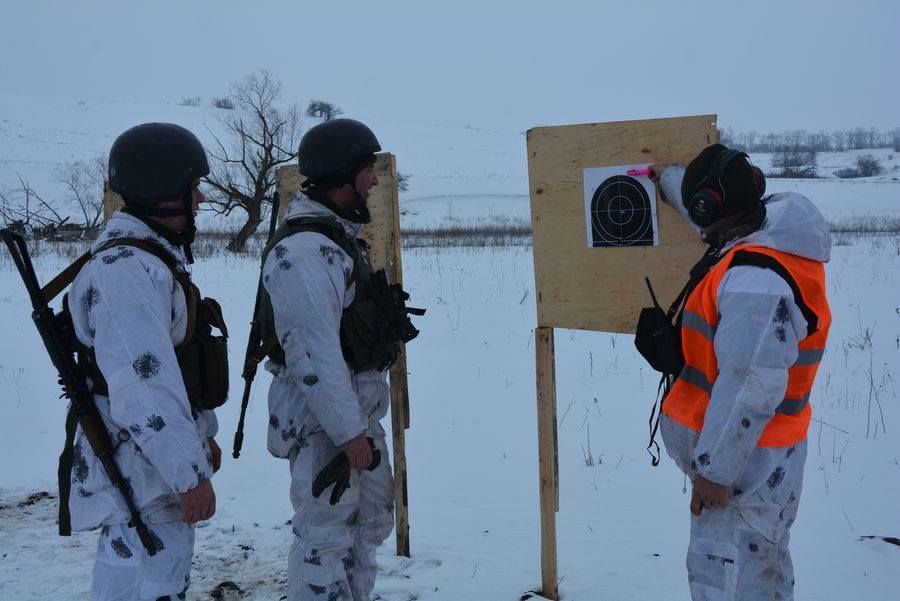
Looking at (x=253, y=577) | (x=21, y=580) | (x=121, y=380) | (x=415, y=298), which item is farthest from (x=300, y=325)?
(x=415, y=298)

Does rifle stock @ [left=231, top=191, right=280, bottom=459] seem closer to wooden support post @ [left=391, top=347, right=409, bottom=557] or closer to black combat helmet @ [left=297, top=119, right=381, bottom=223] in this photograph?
black combat helmet @ [left=297, top=119, right=381, bottom=223]

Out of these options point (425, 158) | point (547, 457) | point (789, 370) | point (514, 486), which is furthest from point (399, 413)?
point (425, 158)

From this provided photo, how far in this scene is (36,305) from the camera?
2229 millimetres

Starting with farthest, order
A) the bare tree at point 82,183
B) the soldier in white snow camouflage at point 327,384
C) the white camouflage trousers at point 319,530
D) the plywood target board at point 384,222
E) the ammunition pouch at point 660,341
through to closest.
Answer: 1. the bare tree at point 82,183
2. the plywood target board at point 384,222
3. the white camouflage trousers at point 319,530
4. the soldier in white snow camouflage at point 327,384
5. the ammunition pouch at point 660,341

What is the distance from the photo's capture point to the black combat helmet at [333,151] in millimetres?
2967

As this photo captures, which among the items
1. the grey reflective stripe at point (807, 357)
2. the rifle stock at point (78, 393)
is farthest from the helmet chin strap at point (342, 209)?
the grey reflective stripe at point (807, 357)

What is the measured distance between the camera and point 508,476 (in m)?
5.07

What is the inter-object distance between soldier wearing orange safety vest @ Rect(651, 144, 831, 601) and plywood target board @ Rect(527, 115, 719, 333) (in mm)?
687

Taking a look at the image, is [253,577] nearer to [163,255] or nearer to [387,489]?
[387,489]

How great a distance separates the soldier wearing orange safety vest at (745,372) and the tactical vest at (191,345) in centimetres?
163

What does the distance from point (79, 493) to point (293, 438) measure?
2.70 feet

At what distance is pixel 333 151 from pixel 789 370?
1.99m

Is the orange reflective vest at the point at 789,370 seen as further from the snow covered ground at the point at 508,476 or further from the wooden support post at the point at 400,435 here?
the wooden support post at the point at 400,435

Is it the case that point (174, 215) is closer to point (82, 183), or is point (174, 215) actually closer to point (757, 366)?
point (757, 366)
